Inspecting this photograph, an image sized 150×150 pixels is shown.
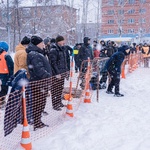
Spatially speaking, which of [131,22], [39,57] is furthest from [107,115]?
[131,22]

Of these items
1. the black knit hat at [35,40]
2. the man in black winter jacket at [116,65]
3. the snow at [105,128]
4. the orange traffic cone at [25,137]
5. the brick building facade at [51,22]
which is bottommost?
the snow at [105,128]

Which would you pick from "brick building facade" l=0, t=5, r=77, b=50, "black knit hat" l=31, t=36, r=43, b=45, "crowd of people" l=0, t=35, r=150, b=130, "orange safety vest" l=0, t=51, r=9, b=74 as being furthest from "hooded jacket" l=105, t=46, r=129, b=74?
"brick building facade" l=0, t=5, r=77, b=50

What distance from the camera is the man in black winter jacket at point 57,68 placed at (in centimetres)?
618

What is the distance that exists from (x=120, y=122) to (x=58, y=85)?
5.69 feet

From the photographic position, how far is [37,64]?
5.00 metres

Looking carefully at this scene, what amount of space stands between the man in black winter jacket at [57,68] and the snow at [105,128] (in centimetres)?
58

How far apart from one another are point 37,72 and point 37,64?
6.6 inches

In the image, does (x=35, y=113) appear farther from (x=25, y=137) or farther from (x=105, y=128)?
(x=105, y=128)

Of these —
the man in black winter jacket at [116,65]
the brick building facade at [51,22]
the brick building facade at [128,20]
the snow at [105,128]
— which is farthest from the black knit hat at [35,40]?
the brick building facade at [128,20]

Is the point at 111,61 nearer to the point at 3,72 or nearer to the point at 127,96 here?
the point at 127,96

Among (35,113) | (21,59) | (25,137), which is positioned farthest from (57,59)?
(25,137)

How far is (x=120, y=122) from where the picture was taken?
18.9 ft

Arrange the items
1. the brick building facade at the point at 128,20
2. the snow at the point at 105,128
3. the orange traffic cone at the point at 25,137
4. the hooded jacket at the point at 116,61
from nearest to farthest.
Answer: the orange traffic cone at the point at 25,137 < the snow at the point at 105,128 < the hooded jacket at the point at 116,61 < the brick building facade at the point at 128,20

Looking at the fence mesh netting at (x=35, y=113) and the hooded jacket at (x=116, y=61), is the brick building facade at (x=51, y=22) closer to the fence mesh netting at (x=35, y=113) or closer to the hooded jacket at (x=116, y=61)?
the hooded jacket at (x=116, y=61)
